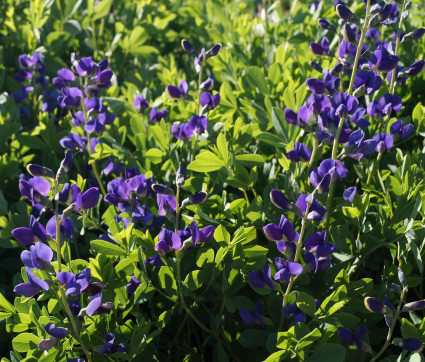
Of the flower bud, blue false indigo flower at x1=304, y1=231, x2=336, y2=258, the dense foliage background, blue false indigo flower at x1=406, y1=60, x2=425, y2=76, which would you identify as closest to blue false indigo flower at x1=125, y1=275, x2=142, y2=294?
the dense foliage background

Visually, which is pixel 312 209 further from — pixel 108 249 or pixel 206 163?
pixel 108 249

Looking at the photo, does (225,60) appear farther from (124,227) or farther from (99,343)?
(99,343)

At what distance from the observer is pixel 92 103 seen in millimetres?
2053

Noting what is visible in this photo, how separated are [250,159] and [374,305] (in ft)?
1.91

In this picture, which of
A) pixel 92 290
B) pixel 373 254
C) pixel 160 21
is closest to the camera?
pixel 92 290

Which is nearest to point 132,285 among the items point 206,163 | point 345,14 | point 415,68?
point 206,163

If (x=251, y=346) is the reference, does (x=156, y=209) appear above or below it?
above

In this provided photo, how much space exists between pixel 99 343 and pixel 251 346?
15.8 inches

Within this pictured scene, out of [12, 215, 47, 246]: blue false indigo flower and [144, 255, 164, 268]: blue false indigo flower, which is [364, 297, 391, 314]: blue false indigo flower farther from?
[12, 215, 47, 246]: blue false indigo flower

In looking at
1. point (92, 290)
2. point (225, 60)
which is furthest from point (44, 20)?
point (92, 290)

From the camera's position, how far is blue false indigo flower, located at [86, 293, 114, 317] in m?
1.35

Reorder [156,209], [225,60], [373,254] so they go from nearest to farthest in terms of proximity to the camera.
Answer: [156,209] → [373,254] → [225,60]

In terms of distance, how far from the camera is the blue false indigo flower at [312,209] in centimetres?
138

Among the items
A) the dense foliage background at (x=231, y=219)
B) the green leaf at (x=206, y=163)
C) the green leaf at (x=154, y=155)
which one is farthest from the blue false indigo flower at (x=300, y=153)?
the green leaf at (x=154, y=155)
